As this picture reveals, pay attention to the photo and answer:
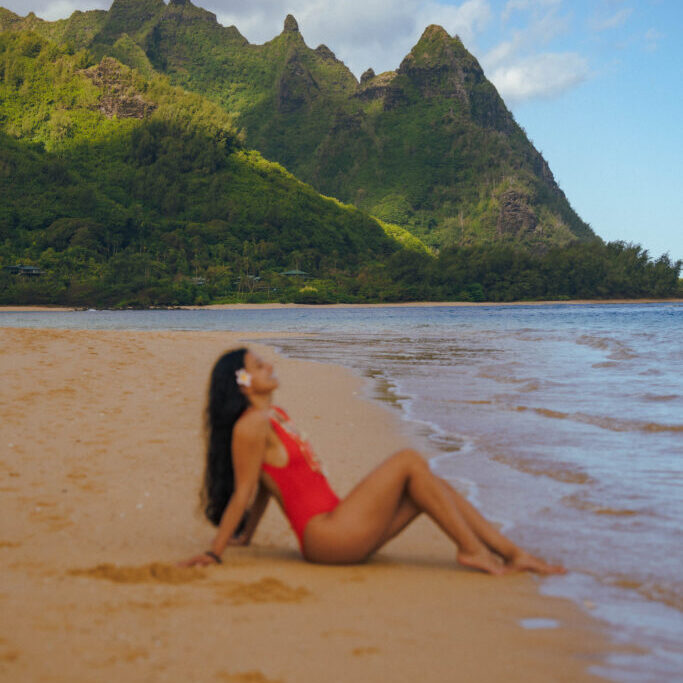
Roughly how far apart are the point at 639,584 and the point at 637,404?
6.48 meters

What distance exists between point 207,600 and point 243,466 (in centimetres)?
72

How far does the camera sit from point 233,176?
11688cm

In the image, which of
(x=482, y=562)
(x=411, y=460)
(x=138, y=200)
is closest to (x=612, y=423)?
(x=482, y=562)

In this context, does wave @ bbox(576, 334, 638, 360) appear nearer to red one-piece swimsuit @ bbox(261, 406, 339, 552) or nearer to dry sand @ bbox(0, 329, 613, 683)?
dry sand @ bbox(0, 329, 613, 683)

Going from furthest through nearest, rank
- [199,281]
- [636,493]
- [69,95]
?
[69,95], [199,281], [636,493]

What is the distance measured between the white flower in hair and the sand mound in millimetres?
938

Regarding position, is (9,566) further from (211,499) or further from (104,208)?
(104,208)

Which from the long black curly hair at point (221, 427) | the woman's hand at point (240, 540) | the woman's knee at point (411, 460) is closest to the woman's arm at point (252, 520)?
the woman's hand at point (240, 540)

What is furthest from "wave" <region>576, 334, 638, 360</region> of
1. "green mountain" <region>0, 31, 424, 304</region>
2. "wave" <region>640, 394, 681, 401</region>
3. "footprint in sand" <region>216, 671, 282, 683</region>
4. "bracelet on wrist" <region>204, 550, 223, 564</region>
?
"green mountain" <region>0, 31, 424, 304</region>

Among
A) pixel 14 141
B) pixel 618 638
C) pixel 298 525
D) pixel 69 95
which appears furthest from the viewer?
pixel 69 95

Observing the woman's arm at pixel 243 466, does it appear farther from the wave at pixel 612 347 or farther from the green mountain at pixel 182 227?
the green mountain at pixel 182 227

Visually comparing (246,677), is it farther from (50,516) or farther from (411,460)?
(50,516)

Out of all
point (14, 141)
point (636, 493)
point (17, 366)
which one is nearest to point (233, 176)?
point (14, 141)

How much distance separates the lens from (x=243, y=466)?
3826mm
